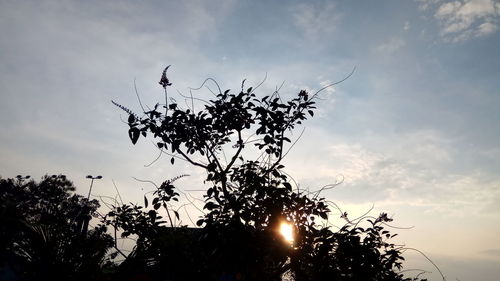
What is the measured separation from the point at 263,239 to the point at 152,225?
2108 millimetres

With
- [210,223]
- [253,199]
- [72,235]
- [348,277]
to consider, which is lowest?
[348,277]

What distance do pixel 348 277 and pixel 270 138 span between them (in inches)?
103

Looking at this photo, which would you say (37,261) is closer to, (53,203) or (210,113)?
(53,203)

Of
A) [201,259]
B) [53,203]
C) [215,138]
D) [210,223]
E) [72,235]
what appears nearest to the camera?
[72,235]

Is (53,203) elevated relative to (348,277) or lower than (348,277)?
elevated

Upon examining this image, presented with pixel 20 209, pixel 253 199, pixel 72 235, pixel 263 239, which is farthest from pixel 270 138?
pixel 20 209

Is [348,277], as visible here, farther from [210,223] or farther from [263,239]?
[210,223]

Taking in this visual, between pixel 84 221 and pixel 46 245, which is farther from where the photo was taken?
pixel 84 221

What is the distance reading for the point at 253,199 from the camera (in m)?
5.15

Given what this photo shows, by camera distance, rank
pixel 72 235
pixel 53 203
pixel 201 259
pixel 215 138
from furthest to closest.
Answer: pixel 215 138 < pixel 201 259 < pixel 53 203 < pixel 72 235

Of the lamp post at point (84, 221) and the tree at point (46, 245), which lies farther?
the lamp post at point (84, 221)

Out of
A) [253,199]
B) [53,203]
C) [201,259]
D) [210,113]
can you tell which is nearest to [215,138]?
[210,113]

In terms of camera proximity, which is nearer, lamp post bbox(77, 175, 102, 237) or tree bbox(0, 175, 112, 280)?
tree bbox(0, 175, 112, 280)

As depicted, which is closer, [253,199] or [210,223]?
[210,223]
